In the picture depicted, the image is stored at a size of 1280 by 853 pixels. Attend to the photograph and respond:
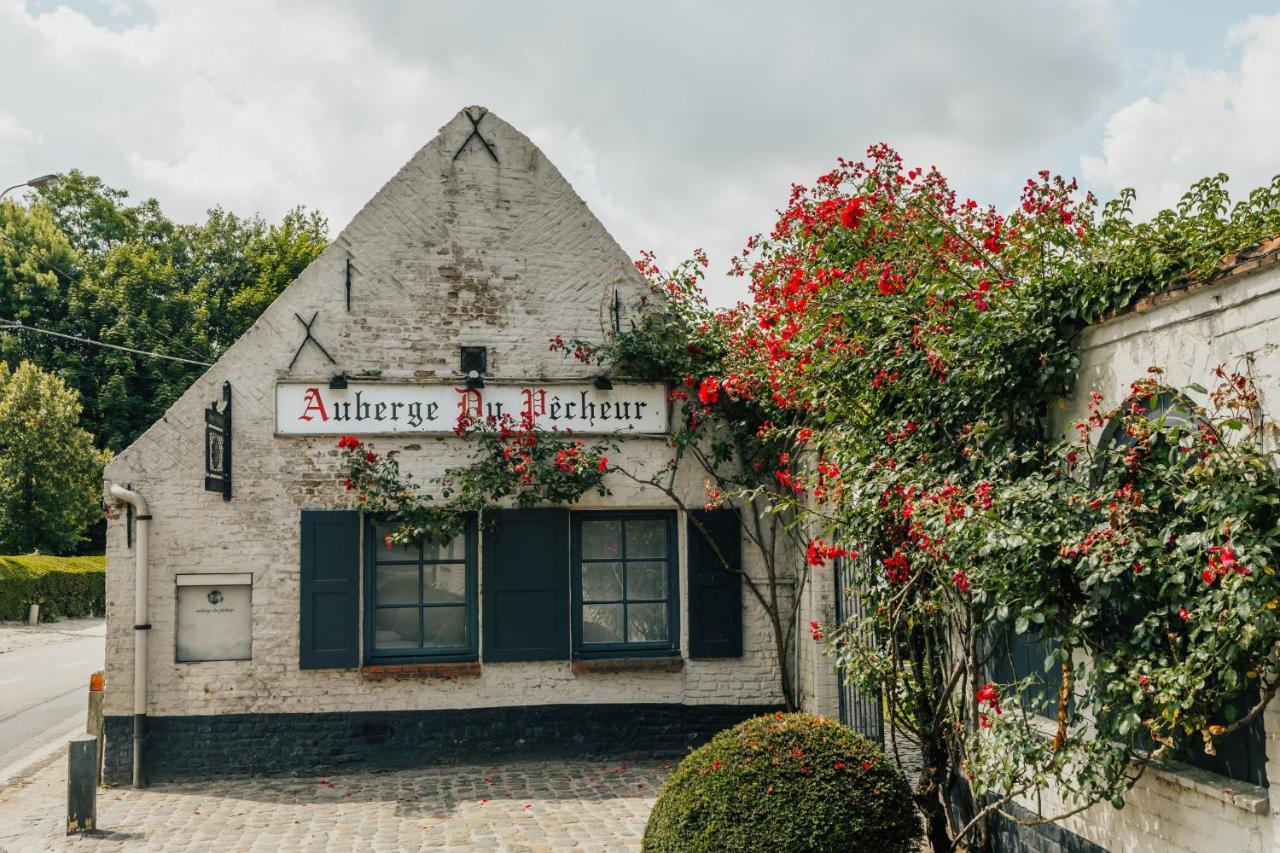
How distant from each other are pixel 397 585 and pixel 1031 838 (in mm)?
5891

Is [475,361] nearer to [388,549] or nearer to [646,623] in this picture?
[388,549]

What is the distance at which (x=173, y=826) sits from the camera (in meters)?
7.94

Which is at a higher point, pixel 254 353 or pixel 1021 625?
pixel 254 353

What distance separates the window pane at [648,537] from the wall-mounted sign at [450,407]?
0.91 metres

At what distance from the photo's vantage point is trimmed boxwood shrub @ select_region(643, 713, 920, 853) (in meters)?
5.38

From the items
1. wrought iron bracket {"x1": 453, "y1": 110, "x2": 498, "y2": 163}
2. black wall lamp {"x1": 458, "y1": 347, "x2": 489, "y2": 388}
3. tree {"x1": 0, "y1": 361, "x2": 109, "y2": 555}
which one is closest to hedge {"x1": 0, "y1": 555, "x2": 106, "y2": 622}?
tree {"x1": 0, "y1": 361, "x2": 109, "y2": 555}

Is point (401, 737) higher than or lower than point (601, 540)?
lower

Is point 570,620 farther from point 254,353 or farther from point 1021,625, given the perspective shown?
point 1021,625

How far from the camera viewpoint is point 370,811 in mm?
8273

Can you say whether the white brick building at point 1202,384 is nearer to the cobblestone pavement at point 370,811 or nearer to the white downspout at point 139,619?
the cobblestone pavement at point 370,811

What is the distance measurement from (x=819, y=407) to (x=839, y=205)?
136 cm

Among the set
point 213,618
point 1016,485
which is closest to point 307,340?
point 213,618

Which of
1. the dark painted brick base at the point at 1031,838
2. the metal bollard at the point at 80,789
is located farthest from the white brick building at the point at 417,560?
the dark painted brick base at the point at 1031,838

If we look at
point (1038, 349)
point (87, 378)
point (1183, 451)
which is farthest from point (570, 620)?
point (87, 378)
